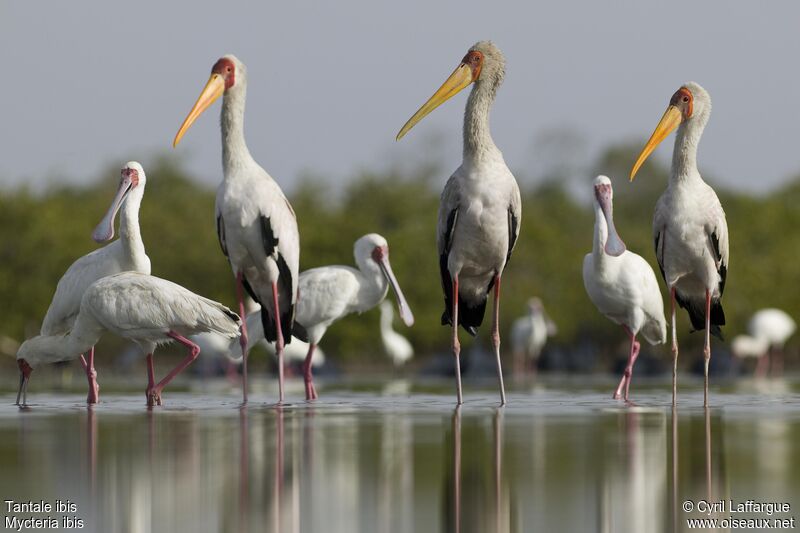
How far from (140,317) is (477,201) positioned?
9.88 ft

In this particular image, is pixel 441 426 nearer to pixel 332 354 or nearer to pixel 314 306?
pixel 314 306

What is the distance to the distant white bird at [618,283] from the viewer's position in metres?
15.4

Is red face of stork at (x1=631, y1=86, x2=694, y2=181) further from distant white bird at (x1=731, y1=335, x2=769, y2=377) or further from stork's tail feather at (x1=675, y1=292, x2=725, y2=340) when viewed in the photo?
distant white bird at (x1=731, y1=335, x2=769, y2=377)

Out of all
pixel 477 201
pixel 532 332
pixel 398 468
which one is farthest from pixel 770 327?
pixel 398 468

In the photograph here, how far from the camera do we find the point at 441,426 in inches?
389

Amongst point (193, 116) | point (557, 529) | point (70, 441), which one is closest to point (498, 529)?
point (557, 529)

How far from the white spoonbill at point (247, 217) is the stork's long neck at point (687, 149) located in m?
3.49

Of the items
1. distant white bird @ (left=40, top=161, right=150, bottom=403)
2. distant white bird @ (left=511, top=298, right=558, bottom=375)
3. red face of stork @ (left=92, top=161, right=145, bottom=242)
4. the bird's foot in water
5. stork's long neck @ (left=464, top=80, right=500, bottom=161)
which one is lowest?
the bird's foot in water

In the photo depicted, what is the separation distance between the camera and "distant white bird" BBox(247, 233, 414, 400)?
54.0 ft

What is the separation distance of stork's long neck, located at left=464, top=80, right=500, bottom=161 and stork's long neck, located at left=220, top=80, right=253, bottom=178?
6.50 feet

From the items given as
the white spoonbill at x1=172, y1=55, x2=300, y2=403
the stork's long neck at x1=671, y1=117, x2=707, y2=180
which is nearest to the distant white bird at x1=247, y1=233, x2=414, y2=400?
the white spoonbill at x1=172, y1=55, x2=300, y2=403

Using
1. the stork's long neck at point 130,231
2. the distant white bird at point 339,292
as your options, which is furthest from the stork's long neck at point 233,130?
the distant white bird at point 339,292

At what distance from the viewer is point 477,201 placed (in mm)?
12805

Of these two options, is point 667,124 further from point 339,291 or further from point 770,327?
point 770,327
